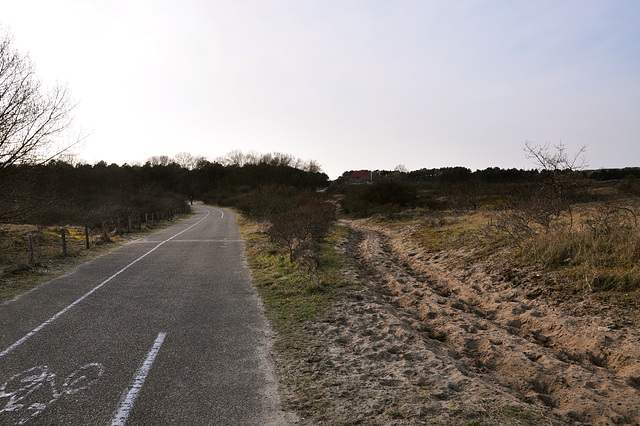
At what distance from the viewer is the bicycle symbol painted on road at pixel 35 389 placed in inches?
148

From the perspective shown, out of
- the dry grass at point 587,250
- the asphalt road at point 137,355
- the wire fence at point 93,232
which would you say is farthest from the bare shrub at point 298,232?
the wire fence at point 93,232

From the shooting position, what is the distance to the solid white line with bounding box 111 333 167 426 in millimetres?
3715

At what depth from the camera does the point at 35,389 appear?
13.9 ft

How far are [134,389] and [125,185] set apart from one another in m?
56.6

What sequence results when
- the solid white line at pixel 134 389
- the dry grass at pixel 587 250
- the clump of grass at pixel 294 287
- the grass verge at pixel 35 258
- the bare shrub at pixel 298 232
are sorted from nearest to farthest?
the solid white line at pixel 134 389 < the clump of grass at pixel 294 287 < the dry grass at pixel 587 250 < the grass verge at pixel 35 258 < the bare shrub at pixel 298 232

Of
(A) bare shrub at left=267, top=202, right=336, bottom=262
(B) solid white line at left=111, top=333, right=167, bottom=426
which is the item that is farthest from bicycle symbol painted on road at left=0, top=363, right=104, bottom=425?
(A) bare shrub at left=267, top=202, right=336, bottom=262

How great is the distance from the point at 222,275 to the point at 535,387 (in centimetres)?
851

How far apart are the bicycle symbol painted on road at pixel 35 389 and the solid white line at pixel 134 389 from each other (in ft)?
1.48

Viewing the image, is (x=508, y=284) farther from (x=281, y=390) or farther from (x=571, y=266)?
(x=281, y=390)

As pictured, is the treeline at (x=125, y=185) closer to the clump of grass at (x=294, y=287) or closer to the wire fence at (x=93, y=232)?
the wire fence at (x=93, y=232)

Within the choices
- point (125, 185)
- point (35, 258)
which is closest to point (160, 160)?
point (125, 185)

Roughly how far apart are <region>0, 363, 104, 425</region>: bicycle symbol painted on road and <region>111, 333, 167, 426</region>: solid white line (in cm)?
45

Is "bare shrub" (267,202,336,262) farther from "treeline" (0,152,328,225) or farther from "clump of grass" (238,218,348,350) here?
"treeline" (0,152,328,225)

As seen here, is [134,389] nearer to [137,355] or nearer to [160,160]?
[137,355]
